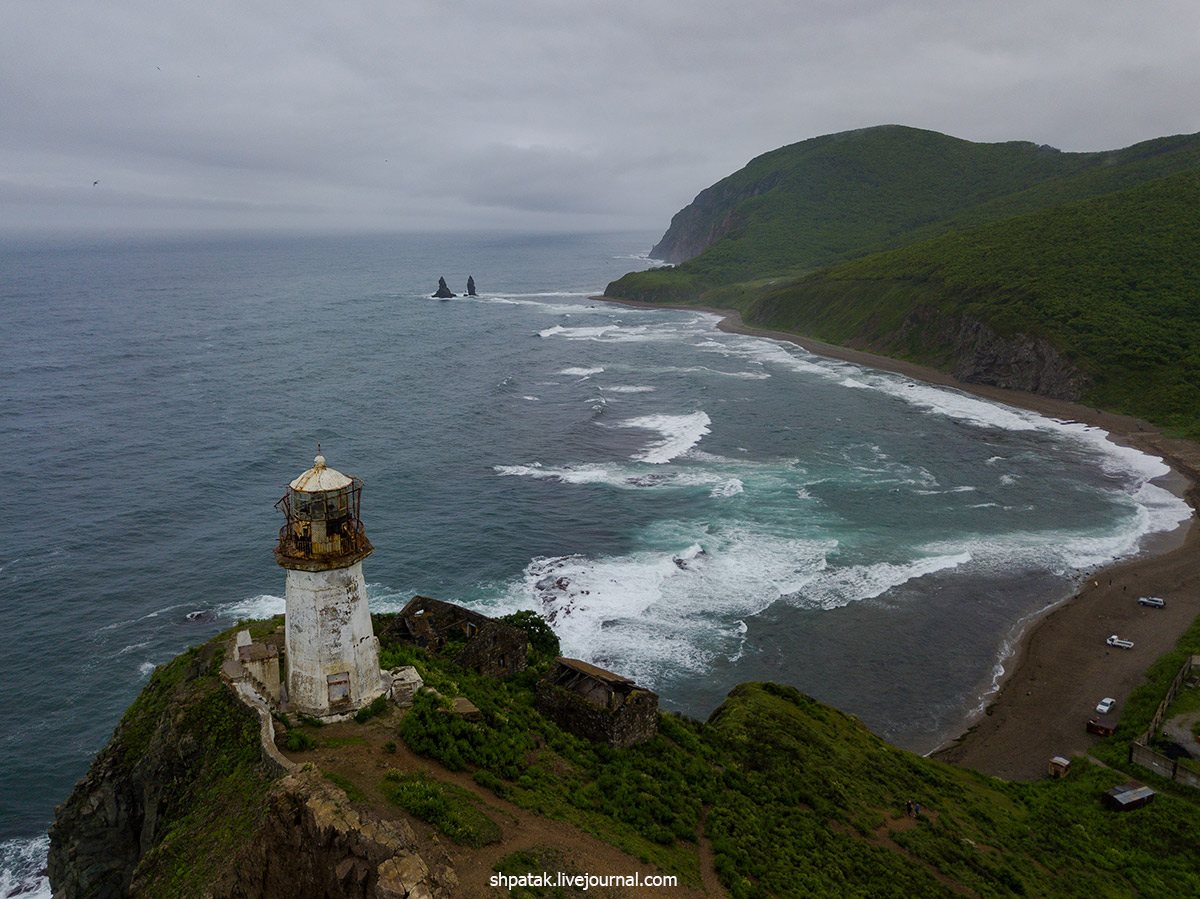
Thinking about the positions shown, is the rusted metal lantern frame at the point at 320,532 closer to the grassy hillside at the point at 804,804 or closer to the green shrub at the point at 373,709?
the green shrub at the point at 373,709

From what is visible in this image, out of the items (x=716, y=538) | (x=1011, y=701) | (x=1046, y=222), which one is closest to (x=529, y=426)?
(x=716, y=538)

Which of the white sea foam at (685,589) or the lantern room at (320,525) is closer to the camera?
the lantern room at (320,525)

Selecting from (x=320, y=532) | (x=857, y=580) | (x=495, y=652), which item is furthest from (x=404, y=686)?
(x=857, y=580)

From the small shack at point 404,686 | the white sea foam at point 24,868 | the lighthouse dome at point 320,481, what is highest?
the lighthouse dome at point 320,481

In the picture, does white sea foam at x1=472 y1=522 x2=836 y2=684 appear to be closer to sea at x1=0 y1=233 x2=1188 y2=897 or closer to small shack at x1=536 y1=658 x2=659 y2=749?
sea at x1=0 y1=233 x2=1188 y2=897

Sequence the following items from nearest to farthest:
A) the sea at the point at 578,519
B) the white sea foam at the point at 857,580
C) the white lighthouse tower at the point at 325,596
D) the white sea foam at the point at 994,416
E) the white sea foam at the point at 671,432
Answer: the white lighthouse tower at the point at 325,596 → the sea at the point at 578,519 → the white sea foam at the point at 857,580 → the white sea foam at the point at 994,416 → the white sea foam at the point at 671,432

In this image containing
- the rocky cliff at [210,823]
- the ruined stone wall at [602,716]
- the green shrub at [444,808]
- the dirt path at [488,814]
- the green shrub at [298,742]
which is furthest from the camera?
the ruined stone wall at [602,716]

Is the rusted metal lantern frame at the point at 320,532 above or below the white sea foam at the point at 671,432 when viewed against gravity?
above

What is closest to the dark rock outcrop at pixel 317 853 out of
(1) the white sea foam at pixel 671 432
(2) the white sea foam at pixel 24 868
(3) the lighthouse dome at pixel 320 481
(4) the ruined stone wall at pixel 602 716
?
(3) the lighthouse dome at pixel 320 481
